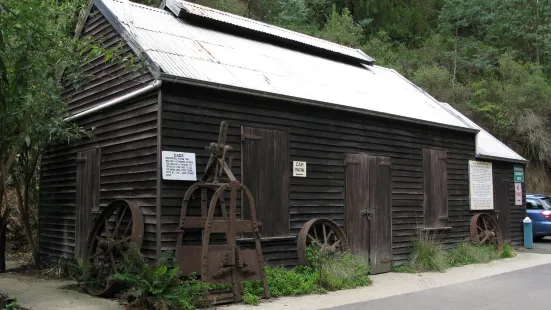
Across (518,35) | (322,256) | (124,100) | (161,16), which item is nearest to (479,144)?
(322,256)

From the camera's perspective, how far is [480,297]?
8883 mm

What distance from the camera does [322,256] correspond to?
981 centimetres

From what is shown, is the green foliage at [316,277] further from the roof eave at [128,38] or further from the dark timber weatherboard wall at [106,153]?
the roof eave at [128,38]

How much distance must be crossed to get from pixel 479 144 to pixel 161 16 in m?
10.3

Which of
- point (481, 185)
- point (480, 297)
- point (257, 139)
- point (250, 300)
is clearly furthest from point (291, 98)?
point (481, 185)

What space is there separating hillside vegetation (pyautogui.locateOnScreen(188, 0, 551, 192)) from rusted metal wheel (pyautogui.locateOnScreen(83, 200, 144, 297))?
73.3 feet

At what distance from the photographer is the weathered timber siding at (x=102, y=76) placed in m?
9.67

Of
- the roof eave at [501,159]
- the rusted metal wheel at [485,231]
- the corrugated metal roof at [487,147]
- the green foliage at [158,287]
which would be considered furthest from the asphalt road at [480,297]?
the corrugated metal roof at [487,147]

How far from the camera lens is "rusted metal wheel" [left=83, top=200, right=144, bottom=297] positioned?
27.5 ft

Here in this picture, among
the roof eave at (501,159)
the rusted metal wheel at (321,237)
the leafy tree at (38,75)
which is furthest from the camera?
the roof eave at (501,159)

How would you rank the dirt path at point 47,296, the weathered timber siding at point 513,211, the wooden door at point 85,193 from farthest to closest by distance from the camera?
the weathered timber siding at point 513,211, the wooden door at point 85,193, the dirt path at point 47,296

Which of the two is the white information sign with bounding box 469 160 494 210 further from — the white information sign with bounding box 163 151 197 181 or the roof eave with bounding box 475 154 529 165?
the white information sign with bounding box 163 151 197 181

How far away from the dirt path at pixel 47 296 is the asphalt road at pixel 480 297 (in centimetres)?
361

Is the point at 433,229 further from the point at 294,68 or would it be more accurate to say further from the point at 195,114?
the point at 195,114
